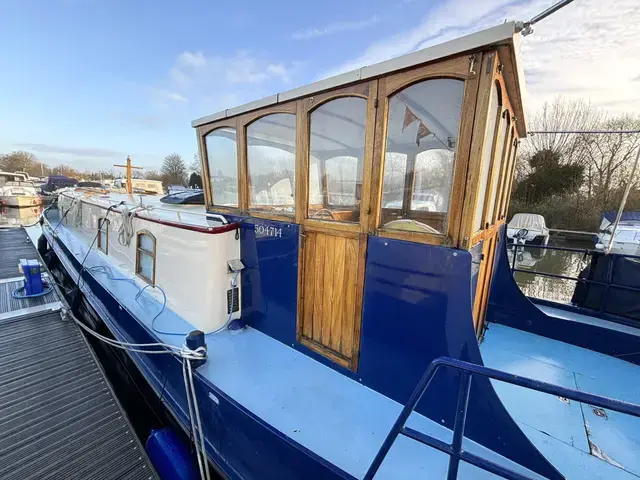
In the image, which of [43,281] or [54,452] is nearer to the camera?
[54,452]

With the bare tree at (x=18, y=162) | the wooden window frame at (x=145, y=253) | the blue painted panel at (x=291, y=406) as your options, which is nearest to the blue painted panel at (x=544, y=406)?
the blue painted panel at (x=291, y=406)

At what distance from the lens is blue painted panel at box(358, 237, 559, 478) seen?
177 cm

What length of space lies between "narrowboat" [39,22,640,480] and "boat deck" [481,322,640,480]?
2 centimetres

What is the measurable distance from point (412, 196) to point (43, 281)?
8563 millimetres

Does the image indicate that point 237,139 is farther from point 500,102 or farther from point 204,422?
point 204,422

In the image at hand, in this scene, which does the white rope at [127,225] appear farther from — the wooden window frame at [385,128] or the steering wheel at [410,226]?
the steering wheel at [410,226]

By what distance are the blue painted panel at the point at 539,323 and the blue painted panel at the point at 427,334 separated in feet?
8.03

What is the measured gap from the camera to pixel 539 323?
11.8 ft

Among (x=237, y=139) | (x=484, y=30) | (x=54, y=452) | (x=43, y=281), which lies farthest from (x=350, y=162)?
(x=43, y=281)

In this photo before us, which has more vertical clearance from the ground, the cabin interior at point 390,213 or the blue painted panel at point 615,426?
the cabin interior at point 390,213

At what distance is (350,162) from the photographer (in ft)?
7.78

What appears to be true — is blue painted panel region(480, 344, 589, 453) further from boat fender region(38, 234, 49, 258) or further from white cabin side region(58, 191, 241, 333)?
boat fender region(38, 234, 49, 258)

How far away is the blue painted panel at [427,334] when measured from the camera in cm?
177

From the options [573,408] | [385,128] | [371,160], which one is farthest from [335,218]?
[573,408]
